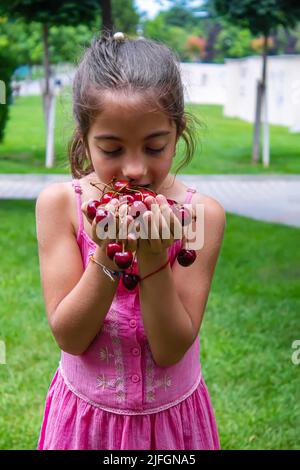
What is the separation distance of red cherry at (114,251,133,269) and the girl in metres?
0.07

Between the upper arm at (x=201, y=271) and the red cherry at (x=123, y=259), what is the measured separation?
0.32m

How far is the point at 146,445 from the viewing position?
1.67 metres

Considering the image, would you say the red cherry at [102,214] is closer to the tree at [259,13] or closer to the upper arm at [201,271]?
the upper arm at [201,271]

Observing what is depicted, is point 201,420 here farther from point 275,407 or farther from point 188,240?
point 275,407

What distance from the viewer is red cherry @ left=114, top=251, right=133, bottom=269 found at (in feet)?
4.23

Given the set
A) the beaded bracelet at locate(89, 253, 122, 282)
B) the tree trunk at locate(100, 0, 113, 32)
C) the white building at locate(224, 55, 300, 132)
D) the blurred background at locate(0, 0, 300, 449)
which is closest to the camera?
the beaded bracelet at locate(89, 253, 122, 282)

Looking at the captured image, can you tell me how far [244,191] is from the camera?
9.84m

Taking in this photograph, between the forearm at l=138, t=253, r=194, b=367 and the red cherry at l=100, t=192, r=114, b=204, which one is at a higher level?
the red cherry at l=100, t=192, r=114, b=204

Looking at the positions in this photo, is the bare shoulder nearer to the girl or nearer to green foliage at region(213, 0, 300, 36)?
the girl

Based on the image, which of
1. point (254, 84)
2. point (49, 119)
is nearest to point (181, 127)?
point (49, 119)

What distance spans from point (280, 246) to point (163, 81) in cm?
472

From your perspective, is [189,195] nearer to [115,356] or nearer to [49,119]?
[115,356]

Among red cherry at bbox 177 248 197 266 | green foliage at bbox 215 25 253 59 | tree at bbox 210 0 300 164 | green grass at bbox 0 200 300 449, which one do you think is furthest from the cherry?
green foliage at bbox 215 25 253 59
